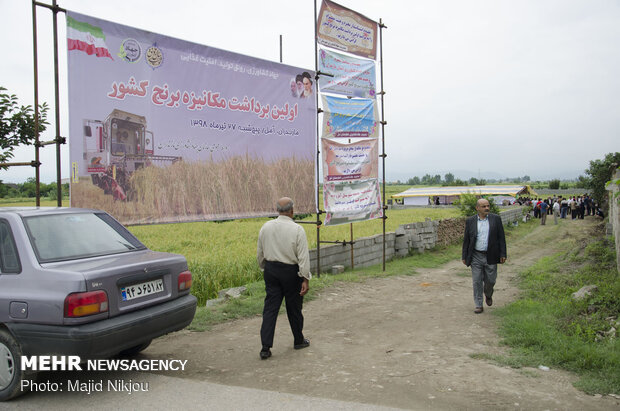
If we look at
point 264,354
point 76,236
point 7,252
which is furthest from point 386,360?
point 7,252

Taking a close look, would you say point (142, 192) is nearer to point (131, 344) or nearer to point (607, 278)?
point (131, 344)

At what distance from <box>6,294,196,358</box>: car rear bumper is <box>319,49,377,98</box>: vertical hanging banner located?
636 centimetres

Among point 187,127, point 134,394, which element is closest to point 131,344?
point 134,394

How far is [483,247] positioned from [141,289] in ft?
15.7

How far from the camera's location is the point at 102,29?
581 cm

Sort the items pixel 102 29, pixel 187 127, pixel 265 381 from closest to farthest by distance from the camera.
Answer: pixel 265 381 < pixel 102 29 < pixel 187 127

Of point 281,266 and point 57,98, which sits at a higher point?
point 57,98

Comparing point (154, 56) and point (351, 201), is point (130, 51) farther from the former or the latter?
point (351, 201)

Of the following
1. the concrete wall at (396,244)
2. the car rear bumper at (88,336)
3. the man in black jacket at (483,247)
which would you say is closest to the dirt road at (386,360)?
the man in black jacket at (483,247)

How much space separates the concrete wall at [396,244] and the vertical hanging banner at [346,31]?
13.9ft

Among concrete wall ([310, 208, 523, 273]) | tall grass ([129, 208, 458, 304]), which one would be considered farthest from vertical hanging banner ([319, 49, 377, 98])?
concrete wall ([310, 208, 523, 273])

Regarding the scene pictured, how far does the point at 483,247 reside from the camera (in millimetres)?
6605

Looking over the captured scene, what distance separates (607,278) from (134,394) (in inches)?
286

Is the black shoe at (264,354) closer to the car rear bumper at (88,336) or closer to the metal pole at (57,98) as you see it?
the car rear bumper at (88,336)
